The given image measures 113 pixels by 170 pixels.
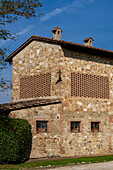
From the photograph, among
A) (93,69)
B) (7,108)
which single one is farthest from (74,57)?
(7,108)

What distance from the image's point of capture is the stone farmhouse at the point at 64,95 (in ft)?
52.1

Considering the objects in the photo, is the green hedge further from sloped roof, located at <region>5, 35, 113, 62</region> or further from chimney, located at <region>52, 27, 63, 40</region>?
chimney, located at <region>52, 27, 63, 40</region>

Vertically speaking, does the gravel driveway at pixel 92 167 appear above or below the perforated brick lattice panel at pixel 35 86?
below

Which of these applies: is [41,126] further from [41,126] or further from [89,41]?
[89,41]

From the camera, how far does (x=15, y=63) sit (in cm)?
1956

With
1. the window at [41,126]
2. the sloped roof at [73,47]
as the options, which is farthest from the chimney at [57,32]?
the window at [41,126]

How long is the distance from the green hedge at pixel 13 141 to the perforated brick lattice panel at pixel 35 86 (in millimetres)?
3256

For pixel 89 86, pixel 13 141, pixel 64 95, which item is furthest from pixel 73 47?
pixel 13 141

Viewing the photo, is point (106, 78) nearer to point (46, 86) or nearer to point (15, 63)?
point (46, 86)

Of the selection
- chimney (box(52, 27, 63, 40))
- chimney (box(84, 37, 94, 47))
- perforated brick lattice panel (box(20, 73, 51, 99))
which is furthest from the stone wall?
chimney (box(84, 37, 94, 47))

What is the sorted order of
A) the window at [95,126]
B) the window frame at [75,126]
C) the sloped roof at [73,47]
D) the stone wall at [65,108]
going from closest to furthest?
the stone wall at [65,108] < the sloped roof at [73,47] < the window frame at [75,126] < the window at [95,126]

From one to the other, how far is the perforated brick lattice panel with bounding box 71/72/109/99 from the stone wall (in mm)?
283

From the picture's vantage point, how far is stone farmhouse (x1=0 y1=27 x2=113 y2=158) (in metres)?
15.9

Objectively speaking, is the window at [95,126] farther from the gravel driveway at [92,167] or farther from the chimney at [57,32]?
the chimney at [57,32]
